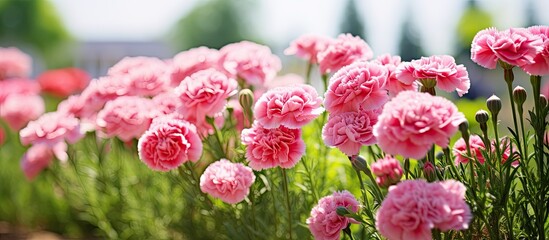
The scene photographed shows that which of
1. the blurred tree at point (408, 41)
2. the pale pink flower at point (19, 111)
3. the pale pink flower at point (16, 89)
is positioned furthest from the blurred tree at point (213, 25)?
the pale pink flower at point (19, 111)

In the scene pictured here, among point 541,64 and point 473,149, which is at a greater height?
point 541,64

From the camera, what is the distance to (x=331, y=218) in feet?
5.01

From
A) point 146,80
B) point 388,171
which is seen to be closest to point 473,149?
point 388,171

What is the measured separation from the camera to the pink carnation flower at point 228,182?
1.74m

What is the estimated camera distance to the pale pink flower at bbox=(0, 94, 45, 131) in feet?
12.2

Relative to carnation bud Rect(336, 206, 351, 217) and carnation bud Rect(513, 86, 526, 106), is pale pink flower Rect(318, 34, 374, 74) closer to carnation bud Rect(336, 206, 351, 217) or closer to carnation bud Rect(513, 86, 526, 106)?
carnation bud Rect(513, 86, 526, 106)

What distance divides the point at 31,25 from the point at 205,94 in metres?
29.7

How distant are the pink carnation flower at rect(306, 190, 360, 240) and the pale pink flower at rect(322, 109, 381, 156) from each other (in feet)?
0.42

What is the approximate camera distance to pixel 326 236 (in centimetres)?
154

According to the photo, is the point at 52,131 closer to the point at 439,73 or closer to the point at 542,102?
the point at 439,73

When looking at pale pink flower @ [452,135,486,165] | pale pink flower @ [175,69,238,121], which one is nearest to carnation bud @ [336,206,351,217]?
pale pink flower @ [452,135,486,165]

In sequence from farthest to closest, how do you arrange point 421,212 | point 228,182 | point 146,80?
1. point 146,80
2. point 228,182
3. point 421,212

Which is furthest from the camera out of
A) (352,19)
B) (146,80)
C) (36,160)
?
(352,19)

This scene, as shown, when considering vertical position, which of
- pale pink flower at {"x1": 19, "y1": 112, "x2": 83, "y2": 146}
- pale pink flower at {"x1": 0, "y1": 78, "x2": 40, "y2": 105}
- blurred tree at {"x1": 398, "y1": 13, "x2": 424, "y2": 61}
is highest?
→ pale pink flower at {"x1": 19, "y1": 112, "x2": 83, "y2": 146}
